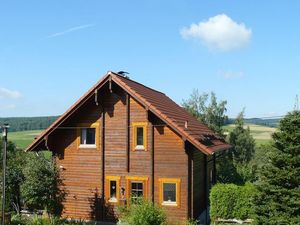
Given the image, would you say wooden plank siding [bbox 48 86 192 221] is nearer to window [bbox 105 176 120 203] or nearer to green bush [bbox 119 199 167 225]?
window [bbox 105 176 120 203]

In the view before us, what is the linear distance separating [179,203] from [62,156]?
7517 millimetres

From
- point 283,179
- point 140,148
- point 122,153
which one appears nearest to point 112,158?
point 122,153

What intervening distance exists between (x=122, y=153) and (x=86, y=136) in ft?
8.19

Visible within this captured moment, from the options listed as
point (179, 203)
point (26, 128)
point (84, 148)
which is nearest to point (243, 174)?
point (179, 203)

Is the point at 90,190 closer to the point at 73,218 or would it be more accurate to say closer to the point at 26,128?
the point at 73,218

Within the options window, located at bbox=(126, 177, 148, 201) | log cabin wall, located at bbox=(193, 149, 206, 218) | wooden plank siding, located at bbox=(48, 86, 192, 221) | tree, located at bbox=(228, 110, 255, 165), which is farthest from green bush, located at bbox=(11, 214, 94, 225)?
tree, located at bbox=(228, 110, 255, 165)

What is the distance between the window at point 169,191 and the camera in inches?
789

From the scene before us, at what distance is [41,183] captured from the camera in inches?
763

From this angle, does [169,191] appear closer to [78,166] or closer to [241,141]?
[78,166]

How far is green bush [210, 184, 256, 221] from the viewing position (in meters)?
18.7

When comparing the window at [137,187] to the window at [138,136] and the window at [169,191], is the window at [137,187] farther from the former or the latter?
the window at [138,136]

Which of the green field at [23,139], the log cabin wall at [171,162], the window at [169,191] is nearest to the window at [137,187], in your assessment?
the log cabin wall at [171,162]

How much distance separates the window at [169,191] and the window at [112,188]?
2599mm

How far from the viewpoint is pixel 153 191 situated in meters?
20.5
